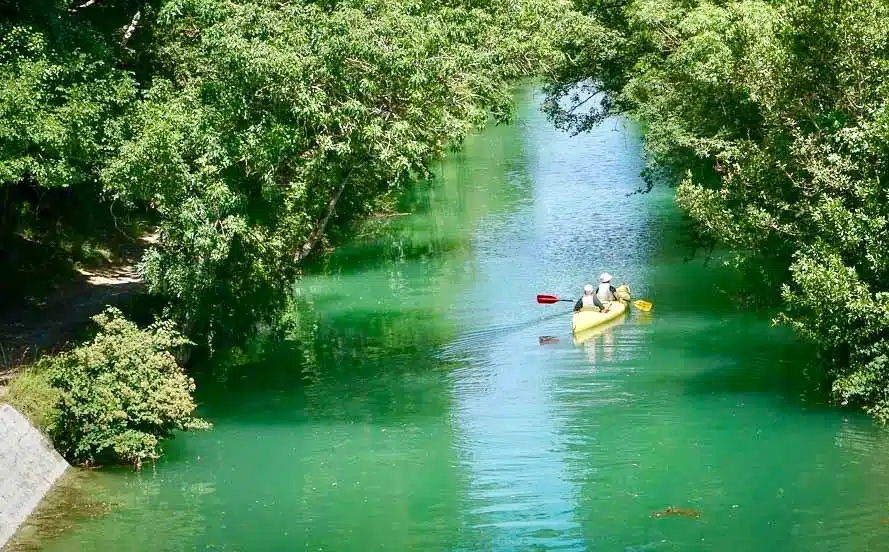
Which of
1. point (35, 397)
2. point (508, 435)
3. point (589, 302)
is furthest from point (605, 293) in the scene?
point (35, 397)

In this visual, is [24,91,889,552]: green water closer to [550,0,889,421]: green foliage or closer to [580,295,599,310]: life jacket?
[580,295,599,310]: life jacket

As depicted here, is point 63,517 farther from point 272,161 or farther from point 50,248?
point 50,248

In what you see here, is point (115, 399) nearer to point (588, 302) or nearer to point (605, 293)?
point (588, 302)

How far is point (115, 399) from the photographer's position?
75.6ft

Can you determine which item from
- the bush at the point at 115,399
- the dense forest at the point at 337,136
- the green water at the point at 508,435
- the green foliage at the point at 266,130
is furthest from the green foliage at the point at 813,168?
the bush at the point at 115,399

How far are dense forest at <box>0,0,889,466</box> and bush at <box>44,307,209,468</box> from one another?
0.64 ft

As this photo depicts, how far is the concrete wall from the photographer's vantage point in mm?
20688

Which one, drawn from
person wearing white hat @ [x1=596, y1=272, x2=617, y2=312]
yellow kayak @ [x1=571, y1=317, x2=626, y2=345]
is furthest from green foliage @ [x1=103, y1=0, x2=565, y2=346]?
person wearing white hat @ [x1=596, y1=272, x2=617, y2=312]

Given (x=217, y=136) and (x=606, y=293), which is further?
(x=606, y=293)

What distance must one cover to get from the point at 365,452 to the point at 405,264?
62.1ft

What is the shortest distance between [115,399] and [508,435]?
7164 mm

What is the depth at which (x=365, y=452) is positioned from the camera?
80.5 ft

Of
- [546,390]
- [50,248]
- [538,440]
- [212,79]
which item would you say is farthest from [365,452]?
[50,248]

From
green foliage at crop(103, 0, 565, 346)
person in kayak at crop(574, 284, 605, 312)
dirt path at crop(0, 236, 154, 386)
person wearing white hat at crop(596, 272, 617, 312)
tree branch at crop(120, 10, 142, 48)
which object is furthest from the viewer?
person wearing white hat at crop(596, 272, 617, 312)
